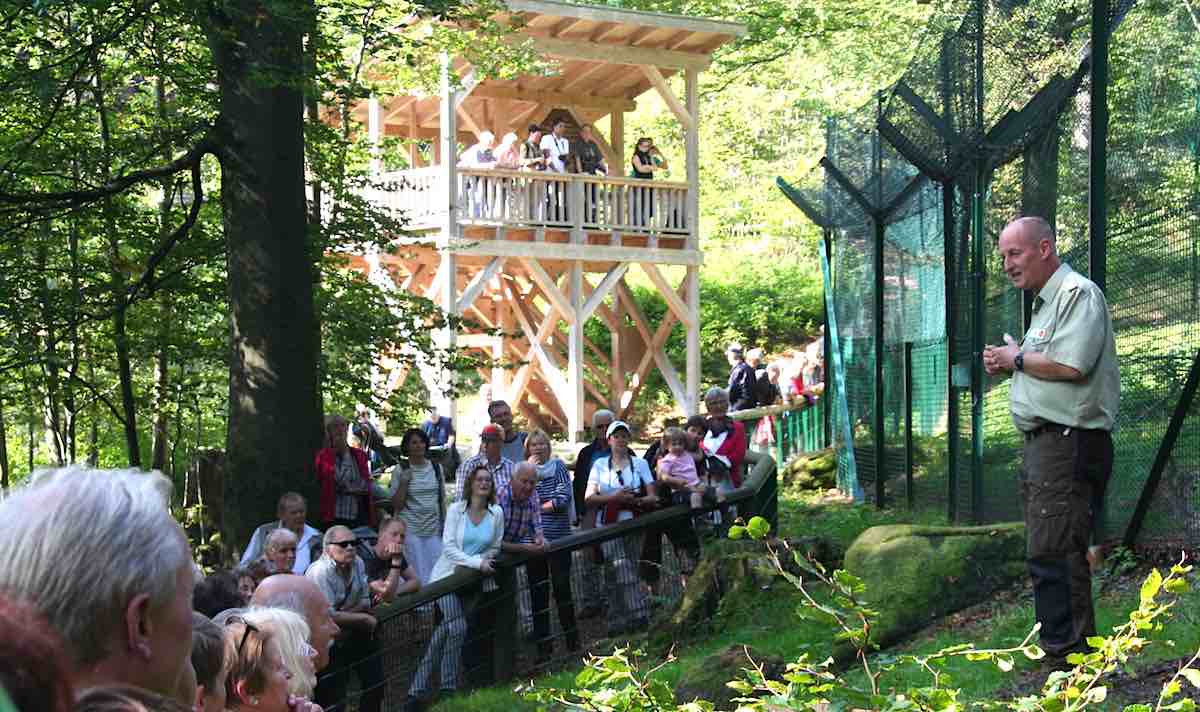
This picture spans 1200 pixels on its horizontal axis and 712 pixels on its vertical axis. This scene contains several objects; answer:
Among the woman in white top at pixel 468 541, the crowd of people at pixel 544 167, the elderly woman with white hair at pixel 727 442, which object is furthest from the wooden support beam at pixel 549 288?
the woman in white top at pixel 468 541

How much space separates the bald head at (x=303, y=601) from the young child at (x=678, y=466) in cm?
723

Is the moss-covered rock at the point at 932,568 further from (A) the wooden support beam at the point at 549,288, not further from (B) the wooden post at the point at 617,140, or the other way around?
(B) the wooden post at the point at 617,140

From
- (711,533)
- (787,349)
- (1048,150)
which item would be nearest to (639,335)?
(787,349)

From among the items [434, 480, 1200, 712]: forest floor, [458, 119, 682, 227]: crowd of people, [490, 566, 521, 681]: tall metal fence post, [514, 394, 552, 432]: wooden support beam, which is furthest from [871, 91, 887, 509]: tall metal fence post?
[514, 394, 552, 432]: wooden support beam

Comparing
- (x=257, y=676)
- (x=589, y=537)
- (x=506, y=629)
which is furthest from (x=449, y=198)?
(x=257, y=676)

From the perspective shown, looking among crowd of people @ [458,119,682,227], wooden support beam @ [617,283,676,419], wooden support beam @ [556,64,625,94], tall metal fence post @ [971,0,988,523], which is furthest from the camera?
wooden support beam @ [617,283,676,419]

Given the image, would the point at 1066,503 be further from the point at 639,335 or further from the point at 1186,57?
the point at 639,335

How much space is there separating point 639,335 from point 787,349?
4665 mm

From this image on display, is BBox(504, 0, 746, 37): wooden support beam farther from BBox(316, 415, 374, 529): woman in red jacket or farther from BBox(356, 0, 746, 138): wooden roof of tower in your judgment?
BBox(316, 415, 374, 529): woman in red jacket

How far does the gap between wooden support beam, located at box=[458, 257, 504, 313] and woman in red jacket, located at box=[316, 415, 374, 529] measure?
1306cm

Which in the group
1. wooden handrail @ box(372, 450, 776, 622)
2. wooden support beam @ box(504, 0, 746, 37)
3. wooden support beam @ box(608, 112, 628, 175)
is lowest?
wooden handrail @ box(372, 450, 776, 622)

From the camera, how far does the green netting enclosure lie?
8.37m

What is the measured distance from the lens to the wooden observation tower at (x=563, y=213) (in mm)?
25766

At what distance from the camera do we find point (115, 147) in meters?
13.7
